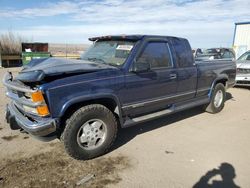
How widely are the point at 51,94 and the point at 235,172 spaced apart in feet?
9.50

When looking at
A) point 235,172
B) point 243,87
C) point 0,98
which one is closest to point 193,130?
point 235,172

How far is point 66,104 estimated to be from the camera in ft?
12.0

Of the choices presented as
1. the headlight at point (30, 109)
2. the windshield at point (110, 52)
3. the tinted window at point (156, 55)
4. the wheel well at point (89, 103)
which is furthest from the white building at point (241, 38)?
the headlight at point (30, 109)

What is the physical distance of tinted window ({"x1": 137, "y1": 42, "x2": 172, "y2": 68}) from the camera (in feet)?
15.5

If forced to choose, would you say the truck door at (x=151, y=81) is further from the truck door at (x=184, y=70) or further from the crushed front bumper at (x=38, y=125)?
the crushed front bumper at (x=38, y=125)

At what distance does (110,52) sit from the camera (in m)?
4.89

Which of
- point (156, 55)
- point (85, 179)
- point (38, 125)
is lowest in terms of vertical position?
point (85, 179)

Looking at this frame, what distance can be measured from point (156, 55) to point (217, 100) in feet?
9.48

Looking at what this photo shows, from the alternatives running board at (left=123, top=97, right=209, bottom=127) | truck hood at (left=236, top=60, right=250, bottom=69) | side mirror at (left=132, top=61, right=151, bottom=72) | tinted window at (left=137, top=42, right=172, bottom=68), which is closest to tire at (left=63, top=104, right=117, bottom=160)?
running board at (left=123, top=97, right=209, bottom=127)

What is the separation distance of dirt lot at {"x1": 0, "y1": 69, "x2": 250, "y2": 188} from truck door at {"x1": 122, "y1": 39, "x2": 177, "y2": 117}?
2.19ft

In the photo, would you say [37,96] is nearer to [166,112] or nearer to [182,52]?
[166,112]

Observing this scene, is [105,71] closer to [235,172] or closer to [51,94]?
[51,94]

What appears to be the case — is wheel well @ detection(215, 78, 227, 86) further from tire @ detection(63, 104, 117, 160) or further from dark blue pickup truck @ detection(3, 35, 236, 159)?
tire @ detection(63, 104, 117, 160)

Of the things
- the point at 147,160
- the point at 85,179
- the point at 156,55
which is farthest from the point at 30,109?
the point at 156,55
